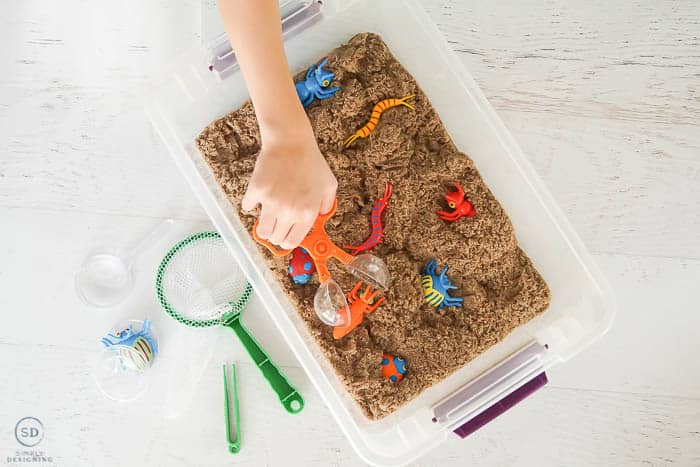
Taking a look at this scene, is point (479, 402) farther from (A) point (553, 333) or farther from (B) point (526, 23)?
(B) point (526, 23)

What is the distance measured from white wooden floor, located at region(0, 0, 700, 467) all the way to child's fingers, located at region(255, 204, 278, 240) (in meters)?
0.31

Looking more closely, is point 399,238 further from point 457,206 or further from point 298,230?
point 298,230

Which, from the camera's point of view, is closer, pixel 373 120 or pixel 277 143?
pixel 277 143

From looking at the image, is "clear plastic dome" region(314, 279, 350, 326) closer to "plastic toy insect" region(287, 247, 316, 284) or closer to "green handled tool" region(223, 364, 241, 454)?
"plastic toy insect" region(287, 247, 316, 284)

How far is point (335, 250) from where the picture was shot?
80 centimetres

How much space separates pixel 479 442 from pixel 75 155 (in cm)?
80

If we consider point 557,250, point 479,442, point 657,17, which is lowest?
point 479,442

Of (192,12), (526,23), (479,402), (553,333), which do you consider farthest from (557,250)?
(192,12)

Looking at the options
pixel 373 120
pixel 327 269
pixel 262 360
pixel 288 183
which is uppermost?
pixel 288 183

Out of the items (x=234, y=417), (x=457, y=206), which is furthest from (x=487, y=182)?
(x=234, y=417)

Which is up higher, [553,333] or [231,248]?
[231,248]

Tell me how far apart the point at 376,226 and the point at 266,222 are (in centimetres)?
24

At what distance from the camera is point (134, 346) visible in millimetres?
885

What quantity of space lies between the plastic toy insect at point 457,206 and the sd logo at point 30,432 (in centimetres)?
72
